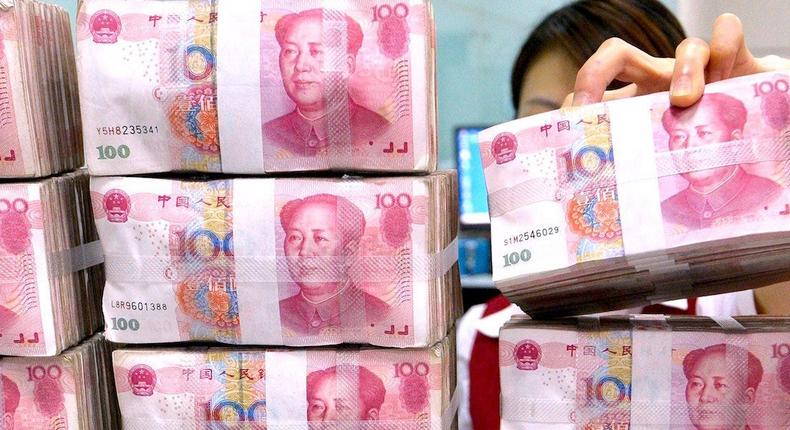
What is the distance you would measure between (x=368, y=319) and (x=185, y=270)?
0.70ft

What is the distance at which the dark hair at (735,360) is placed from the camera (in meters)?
0.76

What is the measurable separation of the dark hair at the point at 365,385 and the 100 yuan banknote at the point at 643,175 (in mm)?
194

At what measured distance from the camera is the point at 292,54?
2.60 feet

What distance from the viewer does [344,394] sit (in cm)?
83

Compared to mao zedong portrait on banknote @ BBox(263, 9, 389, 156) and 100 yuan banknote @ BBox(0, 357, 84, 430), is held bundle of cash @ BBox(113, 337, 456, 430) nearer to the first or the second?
100 yuan banknote @ BBox(0, 357, 84, 430)

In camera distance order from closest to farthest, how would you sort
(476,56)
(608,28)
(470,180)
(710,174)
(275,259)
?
(710,174)
(275,259)
(608,28)
(470,180)
(476,56)

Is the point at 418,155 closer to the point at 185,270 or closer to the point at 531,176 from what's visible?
the point at 531,176

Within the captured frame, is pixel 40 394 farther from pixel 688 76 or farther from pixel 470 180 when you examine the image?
pixel 470 180

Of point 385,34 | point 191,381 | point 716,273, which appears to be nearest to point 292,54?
point 385,34

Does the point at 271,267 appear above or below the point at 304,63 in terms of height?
→ below

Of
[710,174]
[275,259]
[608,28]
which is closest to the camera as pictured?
[710,174]

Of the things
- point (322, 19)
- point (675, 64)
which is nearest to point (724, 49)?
point (675, 64)

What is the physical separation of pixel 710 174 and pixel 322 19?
0.43 meters

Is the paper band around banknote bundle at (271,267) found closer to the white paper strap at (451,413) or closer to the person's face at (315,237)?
the person's face at (315,237)
